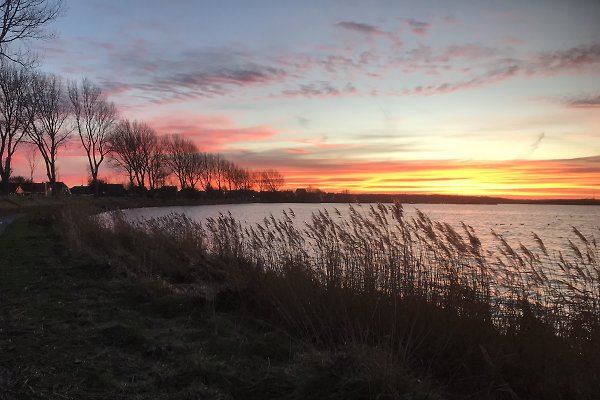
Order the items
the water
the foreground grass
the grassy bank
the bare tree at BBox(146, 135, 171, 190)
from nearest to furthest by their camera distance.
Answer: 1. the foreground grass
2. the grassy bank
3. the water
4. the bare tree at BBox(146, 135, 171, 190)

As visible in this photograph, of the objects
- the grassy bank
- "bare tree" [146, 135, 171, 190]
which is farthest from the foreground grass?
"bare tree" [146, 135, 171, 190]

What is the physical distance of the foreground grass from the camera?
4250 millimetres

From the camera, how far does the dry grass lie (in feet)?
16.9

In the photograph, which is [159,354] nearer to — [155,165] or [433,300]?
[433,300]

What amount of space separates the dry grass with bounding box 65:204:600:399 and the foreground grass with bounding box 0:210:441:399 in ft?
1.73

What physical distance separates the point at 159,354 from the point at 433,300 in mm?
3746

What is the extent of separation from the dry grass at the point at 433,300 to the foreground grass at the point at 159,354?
528 mm

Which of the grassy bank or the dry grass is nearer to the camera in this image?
the grassy bank

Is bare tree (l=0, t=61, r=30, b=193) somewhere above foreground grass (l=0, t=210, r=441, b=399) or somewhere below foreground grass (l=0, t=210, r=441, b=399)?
above

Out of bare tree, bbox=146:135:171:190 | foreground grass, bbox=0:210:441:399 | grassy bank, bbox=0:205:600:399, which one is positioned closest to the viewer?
foreground grass, bbox=0:210:441:399

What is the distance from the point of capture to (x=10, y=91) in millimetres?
40688

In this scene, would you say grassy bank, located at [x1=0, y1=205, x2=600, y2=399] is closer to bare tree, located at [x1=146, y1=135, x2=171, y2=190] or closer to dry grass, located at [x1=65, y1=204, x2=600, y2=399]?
dry grass, located at [x1=65, y1=204, x2=600, y2=399]

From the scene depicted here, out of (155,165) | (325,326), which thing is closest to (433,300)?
(325,326)

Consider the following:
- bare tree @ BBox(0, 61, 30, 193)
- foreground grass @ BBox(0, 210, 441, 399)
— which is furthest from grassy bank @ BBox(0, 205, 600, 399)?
bare tree @ BBox(0, 61, 30, 193)
